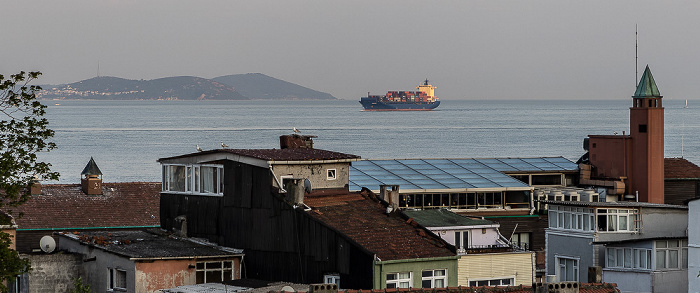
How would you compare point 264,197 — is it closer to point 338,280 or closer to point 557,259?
point 338,280

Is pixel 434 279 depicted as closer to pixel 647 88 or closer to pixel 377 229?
pixel 377 229

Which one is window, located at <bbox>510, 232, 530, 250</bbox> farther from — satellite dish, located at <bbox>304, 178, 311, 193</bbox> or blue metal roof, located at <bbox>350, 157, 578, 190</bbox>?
satellite dish, located at <bbox>304, 178, 311, 193</bbox>

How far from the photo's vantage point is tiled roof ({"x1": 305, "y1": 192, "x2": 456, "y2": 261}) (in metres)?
31.8

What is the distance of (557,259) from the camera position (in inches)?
1655

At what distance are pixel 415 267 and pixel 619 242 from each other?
8924 mm

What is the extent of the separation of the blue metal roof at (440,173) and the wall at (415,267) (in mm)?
17886

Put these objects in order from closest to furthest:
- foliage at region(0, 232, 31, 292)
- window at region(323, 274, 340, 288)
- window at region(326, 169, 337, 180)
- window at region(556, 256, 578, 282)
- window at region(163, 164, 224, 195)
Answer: foliage at region(0, 232, 31, 292), window at region(323, 274, 340, 288), window at region(326, 169, 337, 180), window at region(163, 164, 224, 195), window at region(556, 256, 578, 282)

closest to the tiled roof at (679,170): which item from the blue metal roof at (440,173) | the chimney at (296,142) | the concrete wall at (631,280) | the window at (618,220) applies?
the blue metal roof at (440,173)

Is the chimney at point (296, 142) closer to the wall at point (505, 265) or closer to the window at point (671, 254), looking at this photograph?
the wall at point (505, 265)

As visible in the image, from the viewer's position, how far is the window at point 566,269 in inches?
1625

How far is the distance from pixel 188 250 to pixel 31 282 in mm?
5050

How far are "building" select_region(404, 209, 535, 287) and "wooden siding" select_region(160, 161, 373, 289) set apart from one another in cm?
336

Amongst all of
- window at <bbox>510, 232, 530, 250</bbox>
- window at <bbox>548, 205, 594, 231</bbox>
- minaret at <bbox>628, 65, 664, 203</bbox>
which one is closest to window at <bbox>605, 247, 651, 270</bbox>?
window at <bbox>548, 205, 594, 231</bbox>

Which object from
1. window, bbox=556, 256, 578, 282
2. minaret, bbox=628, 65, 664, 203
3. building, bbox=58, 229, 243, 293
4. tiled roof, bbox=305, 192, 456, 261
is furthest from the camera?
minaret, bbox=628, 65, 664, 203
